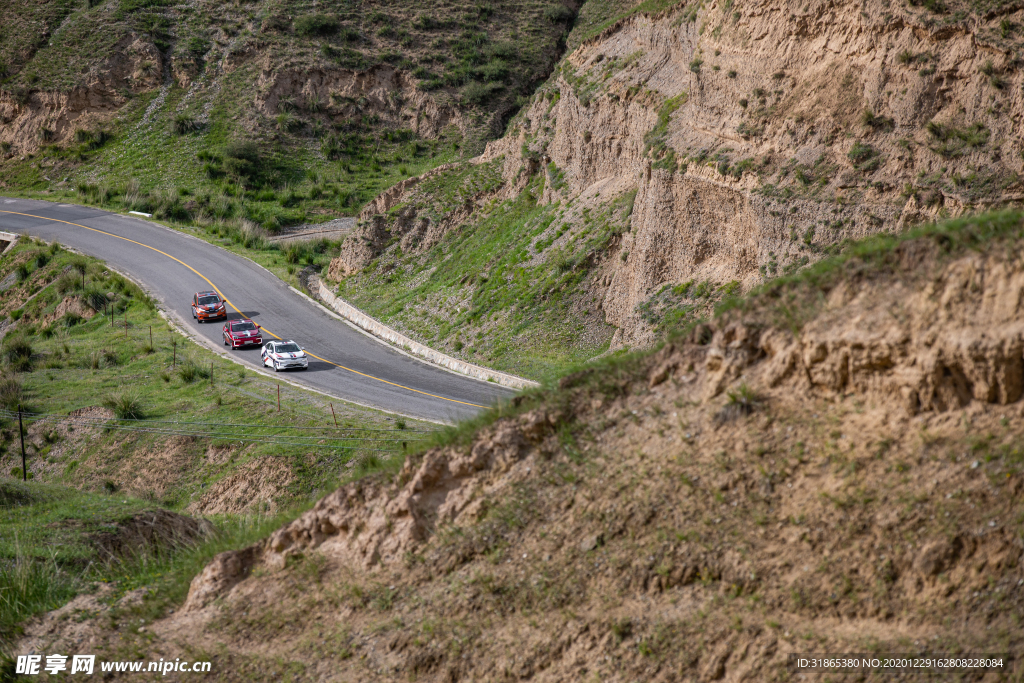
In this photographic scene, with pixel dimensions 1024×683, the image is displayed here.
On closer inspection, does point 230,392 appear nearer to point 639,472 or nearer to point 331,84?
point 639,472

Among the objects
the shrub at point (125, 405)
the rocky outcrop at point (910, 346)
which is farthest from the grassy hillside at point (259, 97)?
the rocky outcrop at point (910, 346)

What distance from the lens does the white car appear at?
106 feet

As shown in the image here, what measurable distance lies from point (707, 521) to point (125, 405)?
24.6 m

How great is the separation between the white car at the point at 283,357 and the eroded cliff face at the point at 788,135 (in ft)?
40.2

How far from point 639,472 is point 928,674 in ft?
10.9

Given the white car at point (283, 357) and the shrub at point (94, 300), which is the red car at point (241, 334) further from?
the shrub at point (94, 300)

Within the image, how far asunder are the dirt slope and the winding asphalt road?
1099 centimetres

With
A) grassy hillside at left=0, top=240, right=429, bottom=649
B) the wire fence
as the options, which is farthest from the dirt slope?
the wire fence

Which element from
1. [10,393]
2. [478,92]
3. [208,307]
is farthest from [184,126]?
[10,393]

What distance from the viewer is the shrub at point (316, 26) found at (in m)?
64.4

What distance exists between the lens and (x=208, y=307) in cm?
3894

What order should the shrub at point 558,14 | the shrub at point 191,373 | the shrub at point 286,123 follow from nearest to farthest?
the shrub at point 191,373, the shrub at point 286,123, the shrub at point 558,14

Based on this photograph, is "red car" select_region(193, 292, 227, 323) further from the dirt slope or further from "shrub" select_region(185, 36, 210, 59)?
"shrub" select_region(185, 36, 210, 59)

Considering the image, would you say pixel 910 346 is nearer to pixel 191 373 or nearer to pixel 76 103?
pixel 191 373
